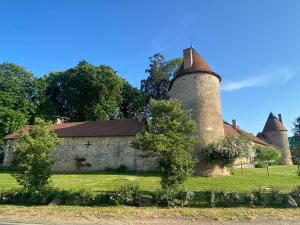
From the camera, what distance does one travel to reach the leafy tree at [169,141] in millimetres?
13789

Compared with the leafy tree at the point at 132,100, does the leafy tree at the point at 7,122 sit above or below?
below

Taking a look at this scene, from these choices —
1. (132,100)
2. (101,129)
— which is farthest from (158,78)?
(101,129)

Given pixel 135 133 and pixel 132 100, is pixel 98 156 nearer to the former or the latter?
pixel 135 133

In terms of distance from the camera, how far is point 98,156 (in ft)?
96.6

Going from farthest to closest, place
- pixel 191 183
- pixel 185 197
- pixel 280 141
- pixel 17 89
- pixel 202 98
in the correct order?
pixel 280 141, pixel 17 89, pixel 202 98, pixel 191 183, pixel 185 197

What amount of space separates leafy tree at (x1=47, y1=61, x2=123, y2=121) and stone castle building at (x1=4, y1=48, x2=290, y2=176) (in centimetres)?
860

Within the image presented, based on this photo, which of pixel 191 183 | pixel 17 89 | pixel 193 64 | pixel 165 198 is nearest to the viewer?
pixel 165 198

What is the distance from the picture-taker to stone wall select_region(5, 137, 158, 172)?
93.2ft

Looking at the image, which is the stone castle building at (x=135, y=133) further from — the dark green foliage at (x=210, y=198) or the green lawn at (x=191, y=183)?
the dark green foliage at (x=210, y=198)

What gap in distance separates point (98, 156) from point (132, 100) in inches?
702

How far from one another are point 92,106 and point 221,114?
67.6ft

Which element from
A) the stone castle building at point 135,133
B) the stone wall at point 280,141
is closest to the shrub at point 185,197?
the stone castle building at point 135,133

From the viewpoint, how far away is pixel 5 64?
1575 inches

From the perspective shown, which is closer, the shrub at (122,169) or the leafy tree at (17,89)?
the shrub at (122,169)
